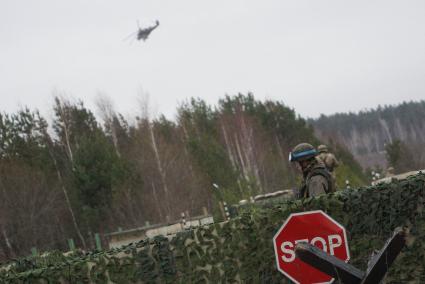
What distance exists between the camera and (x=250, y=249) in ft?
20.4

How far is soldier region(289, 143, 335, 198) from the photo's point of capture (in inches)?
267

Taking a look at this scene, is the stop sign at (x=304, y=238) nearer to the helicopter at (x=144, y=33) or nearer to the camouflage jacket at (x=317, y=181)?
the camouflage jacket at (x=317, y=181)

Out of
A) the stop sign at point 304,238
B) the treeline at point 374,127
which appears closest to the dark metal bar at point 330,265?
the stop sign at point 304,238

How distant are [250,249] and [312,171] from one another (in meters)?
1.18

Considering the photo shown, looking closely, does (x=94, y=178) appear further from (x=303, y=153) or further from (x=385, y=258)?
(x=385, y=258)

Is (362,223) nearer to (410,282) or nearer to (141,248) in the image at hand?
(410,282)

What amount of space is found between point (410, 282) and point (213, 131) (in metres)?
59.4

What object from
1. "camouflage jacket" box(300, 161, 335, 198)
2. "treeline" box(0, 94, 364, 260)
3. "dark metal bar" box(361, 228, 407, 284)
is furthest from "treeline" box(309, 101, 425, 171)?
"dark metal bar" box(361, 228, 407, 284)

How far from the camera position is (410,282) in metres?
6.18

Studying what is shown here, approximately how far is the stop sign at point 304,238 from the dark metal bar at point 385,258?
2.21 metres

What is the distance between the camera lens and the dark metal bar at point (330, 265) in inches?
144

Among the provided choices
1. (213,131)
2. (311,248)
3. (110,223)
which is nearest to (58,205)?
(110,223)

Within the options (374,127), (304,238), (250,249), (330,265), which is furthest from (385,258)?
(374,127)

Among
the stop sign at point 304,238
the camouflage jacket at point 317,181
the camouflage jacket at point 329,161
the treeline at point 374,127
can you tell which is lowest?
the stop sign at point 304,238
